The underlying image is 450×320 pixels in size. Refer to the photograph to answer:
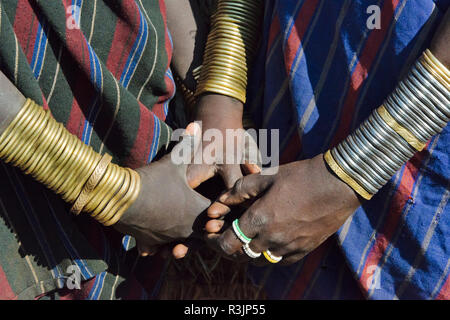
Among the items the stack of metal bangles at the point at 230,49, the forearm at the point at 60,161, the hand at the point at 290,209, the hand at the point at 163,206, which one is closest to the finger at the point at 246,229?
the hand at the point at 290,209

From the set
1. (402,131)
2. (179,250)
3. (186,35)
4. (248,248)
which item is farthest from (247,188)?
(186,35)

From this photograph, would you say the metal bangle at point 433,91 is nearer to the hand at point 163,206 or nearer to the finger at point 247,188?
the finger at point 247,188

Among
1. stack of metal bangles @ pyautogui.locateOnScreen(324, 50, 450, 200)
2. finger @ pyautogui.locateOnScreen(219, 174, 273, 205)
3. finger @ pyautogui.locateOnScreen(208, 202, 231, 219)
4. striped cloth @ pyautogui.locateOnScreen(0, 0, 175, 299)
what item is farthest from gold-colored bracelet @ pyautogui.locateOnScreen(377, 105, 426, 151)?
striped cloth @ pyautogui.locateOnScreen(0, 0, 175, 299)

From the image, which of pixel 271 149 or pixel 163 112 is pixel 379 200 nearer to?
pixel 271 149

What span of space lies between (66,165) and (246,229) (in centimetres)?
37

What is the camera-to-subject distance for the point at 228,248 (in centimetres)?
95

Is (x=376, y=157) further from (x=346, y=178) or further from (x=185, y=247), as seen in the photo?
(x=185, y=247)

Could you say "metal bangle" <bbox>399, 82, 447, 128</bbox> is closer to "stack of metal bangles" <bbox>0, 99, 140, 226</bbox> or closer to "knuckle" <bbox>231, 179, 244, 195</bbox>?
"knuckle" <bbox>231, 179, 244, 195</bbox>

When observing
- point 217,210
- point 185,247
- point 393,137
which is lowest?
point 185,247

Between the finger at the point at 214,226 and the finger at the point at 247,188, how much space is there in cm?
5

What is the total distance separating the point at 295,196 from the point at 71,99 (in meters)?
0.49

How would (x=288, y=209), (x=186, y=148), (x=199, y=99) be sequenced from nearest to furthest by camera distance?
(x=288, y=209)
(x=186, y=148)
(x=199, y=99)

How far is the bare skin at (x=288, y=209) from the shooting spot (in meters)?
0.90

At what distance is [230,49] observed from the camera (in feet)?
3.57
